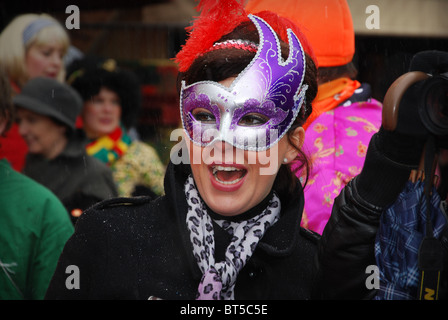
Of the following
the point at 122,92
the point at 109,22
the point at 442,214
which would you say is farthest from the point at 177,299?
the point at 109,22

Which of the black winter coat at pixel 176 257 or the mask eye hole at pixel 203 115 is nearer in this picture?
the black winter coat at pixel 176 257

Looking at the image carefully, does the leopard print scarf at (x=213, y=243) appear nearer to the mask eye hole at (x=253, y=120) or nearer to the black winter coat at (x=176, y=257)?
the black winter coat at (x=176, y=257)

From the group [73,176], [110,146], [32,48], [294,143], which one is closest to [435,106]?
[294,143]

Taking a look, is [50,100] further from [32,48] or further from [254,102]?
[254,102]

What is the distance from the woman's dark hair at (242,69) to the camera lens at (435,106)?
0.46m

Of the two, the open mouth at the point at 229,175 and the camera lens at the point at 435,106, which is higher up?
the camera lens at the point at 435,106

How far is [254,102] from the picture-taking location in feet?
6.01

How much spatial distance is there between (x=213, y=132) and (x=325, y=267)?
0.56 m

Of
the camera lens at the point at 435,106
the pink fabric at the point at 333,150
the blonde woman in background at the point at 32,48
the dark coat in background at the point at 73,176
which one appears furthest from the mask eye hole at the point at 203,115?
the blonde woman in background at the point at 32,48

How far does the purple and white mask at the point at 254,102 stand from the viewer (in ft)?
6.01

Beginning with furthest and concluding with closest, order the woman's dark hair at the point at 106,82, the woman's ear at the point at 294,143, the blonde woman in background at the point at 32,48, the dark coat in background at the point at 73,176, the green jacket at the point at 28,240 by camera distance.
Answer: the woman's dark hair at the point at 106,82 < the blonde woman in background at the point at 32,48 < the dark coat in background at the point at 73,176 < the green jacket at the point at 28,240 < the woman's ear at the point at 294,143
